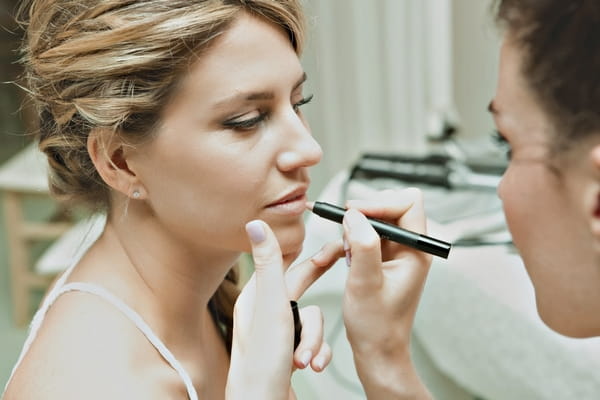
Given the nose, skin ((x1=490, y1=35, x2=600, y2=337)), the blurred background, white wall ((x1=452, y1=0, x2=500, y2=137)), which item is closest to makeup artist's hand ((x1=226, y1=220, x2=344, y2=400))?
the nose

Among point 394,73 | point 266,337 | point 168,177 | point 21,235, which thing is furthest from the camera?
point 21,235

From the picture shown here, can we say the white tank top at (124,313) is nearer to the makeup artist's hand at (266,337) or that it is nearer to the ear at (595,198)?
the makeup artist's hand at (266,337)

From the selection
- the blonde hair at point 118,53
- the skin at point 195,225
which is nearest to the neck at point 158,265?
the skin at point 195,225

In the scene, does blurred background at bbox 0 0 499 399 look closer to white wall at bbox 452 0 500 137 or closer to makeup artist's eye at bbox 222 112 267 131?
white wall at bbox 452 0 500 137

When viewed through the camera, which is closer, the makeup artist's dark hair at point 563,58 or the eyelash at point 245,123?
the makeup artist's dark hair at point 563,58

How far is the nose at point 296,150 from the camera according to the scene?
819 mm

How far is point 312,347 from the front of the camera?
74 centimetres

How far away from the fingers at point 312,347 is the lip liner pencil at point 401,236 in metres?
0.11

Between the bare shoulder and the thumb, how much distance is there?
0.17 meters

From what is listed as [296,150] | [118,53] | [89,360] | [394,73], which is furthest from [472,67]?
[89,360]

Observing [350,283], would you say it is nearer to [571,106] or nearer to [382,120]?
[571,106]

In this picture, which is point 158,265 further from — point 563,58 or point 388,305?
point 563,58

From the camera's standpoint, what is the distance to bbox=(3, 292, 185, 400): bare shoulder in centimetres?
72

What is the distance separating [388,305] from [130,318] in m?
0.30
